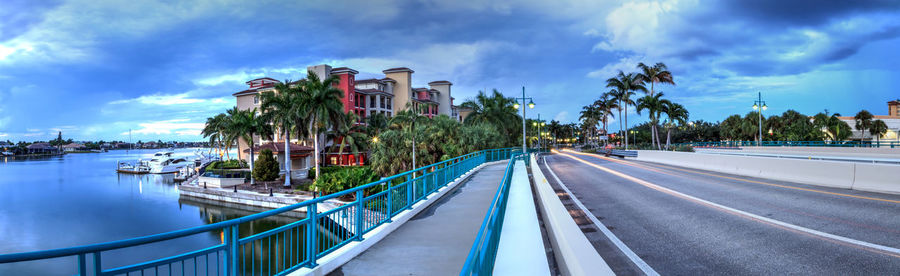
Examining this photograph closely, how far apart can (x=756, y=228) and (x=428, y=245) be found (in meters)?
6.48

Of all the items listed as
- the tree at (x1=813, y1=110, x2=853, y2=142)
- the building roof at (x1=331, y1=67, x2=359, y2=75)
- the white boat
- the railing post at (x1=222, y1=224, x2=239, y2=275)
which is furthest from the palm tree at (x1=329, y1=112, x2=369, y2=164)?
the tree at (x1=813, y1=110, x2=853, y2=142)

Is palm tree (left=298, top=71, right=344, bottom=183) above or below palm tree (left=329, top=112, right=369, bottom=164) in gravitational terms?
above

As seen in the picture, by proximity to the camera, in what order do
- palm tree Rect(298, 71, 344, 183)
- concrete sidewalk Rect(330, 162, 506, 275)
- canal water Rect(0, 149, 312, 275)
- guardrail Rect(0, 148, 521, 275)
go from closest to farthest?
guardrail Rect(0, 148, 521, 275) → concrete sidewalk Rect(330, 162, 506, 275) → canal water Rect(0, 149, 312, 275) → palm tree Rect(298, 71, 344, 183)

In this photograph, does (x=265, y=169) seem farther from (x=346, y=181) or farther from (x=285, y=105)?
(x=346, y=181)

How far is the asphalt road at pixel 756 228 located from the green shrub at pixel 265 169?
41.8 metres

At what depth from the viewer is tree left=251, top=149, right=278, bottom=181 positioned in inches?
1852

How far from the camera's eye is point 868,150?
31406mm

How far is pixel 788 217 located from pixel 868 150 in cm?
3346

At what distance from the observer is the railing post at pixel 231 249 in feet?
14.4

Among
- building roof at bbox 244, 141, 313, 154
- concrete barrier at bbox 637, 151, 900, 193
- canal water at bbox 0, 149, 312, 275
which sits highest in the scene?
building roof at bbox 244, 141, 313, 154

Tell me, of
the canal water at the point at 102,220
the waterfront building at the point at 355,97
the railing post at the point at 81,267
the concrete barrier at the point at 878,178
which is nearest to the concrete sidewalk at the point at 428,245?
the railing post at the point at 81,267

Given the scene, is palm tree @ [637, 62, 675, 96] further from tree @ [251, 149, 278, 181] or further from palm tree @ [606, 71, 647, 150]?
tree @ [251, 149, 278, 181]

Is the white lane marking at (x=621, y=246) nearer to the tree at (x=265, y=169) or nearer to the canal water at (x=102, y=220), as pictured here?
the canal water at (x=102, y=220)

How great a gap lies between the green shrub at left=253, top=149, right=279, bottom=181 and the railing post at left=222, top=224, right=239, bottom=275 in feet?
153
